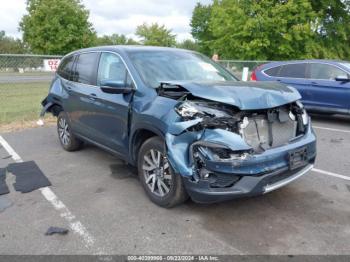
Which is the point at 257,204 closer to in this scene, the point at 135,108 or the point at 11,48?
the point at 135,108

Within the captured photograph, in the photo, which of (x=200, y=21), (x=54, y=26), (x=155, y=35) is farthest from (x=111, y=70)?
(x=200, y=21)

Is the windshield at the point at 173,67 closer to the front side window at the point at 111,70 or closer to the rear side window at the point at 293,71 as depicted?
the front side window at the point at 111,70

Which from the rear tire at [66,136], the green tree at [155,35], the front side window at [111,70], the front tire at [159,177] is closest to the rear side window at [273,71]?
the rear tire at [66,136]

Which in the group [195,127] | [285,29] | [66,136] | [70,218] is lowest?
[70,218]

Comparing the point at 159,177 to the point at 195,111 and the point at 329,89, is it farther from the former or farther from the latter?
the point at 329,89

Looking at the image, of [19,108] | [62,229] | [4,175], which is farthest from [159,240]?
[19,108]

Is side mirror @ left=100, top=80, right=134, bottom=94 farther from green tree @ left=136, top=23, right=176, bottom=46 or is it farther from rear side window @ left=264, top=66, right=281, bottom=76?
green tree @ left=136, top=23, right=176, bottom=46

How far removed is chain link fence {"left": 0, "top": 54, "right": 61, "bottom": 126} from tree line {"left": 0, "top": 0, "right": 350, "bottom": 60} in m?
14.6

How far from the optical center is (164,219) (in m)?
3.55

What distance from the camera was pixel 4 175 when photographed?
5020mm

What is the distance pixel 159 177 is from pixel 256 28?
71.7 feet

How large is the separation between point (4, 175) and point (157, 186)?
2.66m

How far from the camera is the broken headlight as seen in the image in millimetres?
3277

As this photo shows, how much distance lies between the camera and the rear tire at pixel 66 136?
6004 millimetres
